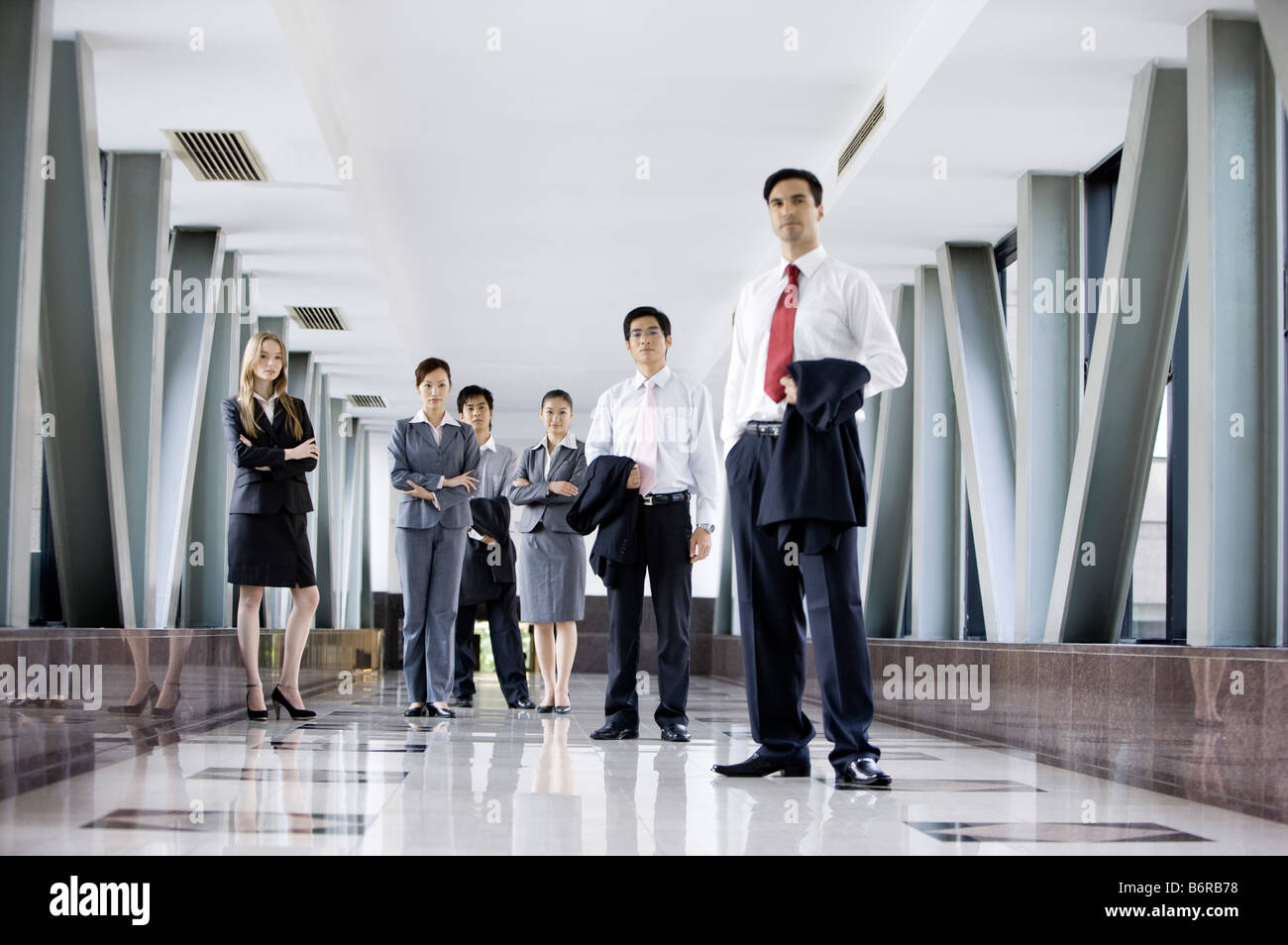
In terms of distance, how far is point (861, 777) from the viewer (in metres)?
3.46

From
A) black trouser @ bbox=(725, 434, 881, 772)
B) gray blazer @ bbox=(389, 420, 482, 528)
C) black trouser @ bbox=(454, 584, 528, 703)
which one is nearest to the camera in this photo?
black trouser @ bbox=(725, 434, 881, 772)

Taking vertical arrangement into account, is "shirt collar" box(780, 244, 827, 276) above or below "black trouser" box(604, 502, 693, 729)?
above

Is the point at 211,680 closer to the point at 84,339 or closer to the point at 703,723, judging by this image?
the point at 84,339

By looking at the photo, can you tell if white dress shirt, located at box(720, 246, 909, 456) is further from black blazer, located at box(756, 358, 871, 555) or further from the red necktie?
black blazer, located at box(756, 358, 871, 555)

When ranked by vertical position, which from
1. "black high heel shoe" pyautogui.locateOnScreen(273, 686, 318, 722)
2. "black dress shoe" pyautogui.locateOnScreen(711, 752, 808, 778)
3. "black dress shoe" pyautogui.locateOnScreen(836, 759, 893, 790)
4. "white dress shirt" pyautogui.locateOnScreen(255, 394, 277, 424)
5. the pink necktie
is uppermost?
"white dress shirt" pyautogui.locateOnScreen(255, 394, 277, 424)

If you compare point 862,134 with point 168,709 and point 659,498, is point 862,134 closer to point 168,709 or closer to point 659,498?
point 659,498

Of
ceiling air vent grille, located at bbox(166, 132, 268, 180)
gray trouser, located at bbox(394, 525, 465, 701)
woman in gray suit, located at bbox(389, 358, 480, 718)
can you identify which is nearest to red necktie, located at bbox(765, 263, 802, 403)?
woman in gray suit, located at bbox(389, 358, 480, 718)

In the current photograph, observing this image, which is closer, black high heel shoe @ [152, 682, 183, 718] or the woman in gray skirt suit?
black high heel shoe @ [152, 682, 183, 718]

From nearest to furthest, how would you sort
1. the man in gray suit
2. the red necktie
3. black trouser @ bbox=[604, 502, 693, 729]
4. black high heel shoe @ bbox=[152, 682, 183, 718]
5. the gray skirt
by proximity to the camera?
the red necktie < black high heel shoe @ bbox=[152, 682, 183, 718] < black trouser @ bbox=[604, 502, 693, 729] < the gray skirt < the man in gray suit

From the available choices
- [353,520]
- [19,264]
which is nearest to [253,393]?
[19,264]

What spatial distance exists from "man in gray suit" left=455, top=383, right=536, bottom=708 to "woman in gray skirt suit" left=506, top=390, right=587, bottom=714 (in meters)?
0.63

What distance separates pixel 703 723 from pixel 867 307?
3.10 meters

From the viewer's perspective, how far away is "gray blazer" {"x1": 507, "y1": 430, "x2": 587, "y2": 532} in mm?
6578

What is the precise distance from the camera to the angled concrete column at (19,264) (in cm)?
427
